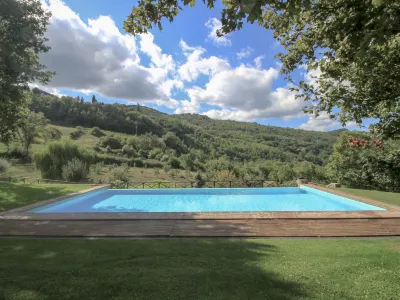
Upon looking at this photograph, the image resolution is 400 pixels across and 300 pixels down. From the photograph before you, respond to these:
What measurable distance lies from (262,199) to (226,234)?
7190 millimetres

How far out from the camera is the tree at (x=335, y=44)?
2217 mm

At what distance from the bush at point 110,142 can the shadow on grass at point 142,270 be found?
37.0m

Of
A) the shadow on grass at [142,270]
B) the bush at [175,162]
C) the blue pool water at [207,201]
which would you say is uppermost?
the bush at [175,162]

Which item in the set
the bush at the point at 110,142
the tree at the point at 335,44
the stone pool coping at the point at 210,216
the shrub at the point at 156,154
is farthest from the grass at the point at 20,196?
the bush at the point at 110,142

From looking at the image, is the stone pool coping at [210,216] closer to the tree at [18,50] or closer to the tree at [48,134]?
the tree at [18,50]

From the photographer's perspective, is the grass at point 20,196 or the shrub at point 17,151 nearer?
the grass at point 20,196

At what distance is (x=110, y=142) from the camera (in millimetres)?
40469

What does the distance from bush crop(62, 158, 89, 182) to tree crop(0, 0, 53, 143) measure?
18.4 ft

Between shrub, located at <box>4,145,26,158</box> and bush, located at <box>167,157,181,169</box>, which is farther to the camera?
bush, located at <box>167,157,181,169</box>

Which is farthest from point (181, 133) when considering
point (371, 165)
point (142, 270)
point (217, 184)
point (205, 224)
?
point (142, 270)

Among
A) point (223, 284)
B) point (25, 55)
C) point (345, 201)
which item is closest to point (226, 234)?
point (223, 284)

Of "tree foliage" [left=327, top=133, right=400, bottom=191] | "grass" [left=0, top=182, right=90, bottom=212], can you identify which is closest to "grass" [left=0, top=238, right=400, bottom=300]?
"grass" [left=0, top=182, right=90, bottom=212]

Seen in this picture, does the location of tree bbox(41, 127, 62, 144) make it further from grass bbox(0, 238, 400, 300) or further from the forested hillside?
grass bbox(0, 238, 400, 300)

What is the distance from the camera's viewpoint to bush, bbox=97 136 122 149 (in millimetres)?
39237
